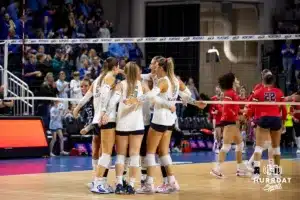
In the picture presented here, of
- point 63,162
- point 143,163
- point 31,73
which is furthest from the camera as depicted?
point 31,73

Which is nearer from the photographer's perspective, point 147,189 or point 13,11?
point 147,189

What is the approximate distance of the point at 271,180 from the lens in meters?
16.2

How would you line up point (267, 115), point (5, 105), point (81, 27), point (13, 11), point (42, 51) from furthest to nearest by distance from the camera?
point (81, 27), point (13, 11), point (42, 51), point (5, 105), point (267, 115)

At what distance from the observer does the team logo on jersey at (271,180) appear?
14855 mm

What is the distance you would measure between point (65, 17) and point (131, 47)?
271cm

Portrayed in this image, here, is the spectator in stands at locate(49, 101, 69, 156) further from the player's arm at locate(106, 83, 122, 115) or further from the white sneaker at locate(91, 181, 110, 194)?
the player's arm at locate(106, 83, 122, 115)

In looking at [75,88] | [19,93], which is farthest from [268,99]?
[19,93]

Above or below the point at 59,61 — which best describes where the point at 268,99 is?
below

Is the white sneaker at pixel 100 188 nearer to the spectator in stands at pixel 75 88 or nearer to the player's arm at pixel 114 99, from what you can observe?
the player's arm at pixel 114 99

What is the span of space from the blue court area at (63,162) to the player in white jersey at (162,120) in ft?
15.8

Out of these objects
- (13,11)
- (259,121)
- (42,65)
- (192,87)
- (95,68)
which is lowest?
(259,121)

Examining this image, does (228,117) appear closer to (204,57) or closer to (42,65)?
(42,65)

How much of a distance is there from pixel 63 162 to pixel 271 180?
6.89 m

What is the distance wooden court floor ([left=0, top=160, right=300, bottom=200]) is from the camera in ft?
43.2
